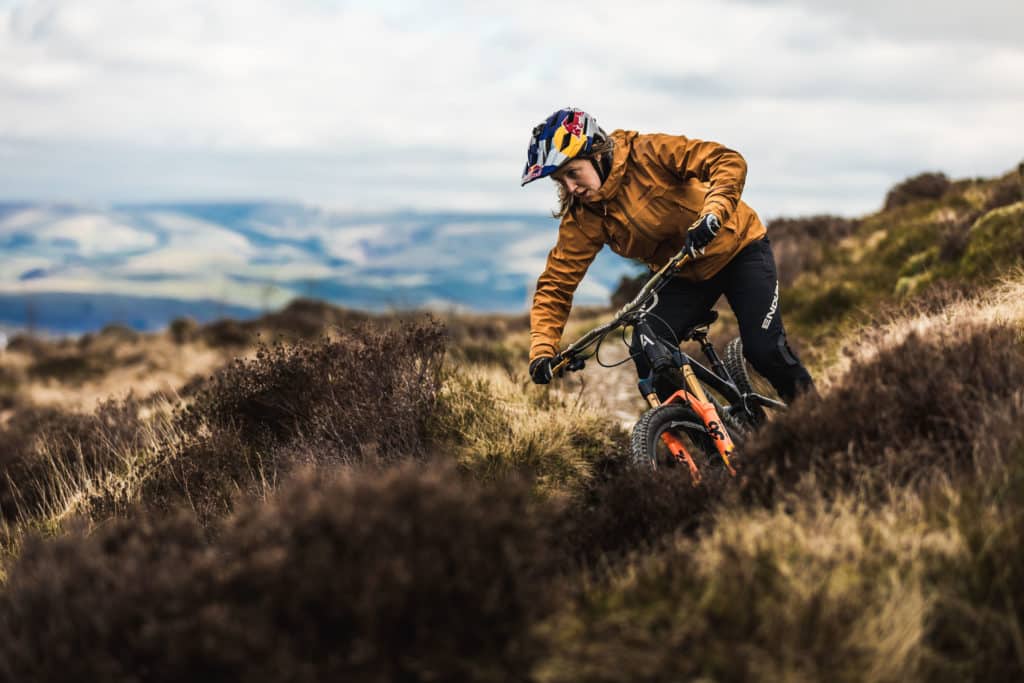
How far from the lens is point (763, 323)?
492 centimetres

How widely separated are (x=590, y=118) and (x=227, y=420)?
394 cm

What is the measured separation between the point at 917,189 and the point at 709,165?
2080 centimetres

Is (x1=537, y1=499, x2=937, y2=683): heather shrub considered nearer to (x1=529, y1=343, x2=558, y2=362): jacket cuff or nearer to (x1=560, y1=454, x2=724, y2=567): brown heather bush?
(x1=560, y1=454, x2=724, y2=567): brown heather bush

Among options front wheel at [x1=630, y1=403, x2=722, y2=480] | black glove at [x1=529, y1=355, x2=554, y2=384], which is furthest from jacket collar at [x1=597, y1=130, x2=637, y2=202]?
front wheel at [x1=630, y1=403, x2=722, y2=480]

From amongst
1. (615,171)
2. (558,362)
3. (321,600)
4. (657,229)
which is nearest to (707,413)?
A: (558,362)

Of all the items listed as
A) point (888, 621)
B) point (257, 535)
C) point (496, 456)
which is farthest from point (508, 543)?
point (496, 456)

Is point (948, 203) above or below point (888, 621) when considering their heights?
above

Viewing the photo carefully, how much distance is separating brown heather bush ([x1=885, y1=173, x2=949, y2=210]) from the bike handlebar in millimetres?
19783

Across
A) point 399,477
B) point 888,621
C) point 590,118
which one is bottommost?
→ point 888,621

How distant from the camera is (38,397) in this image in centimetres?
2177

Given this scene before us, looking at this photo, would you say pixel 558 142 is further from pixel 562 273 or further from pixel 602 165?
pixel 562 273

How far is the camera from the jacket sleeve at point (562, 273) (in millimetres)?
5223

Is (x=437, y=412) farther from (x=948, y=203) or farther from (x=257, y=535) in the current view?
(x=948, y=203)

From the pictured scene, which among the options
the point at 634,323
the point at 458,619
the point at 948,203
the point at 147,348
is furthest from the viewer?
the point at 147,348
